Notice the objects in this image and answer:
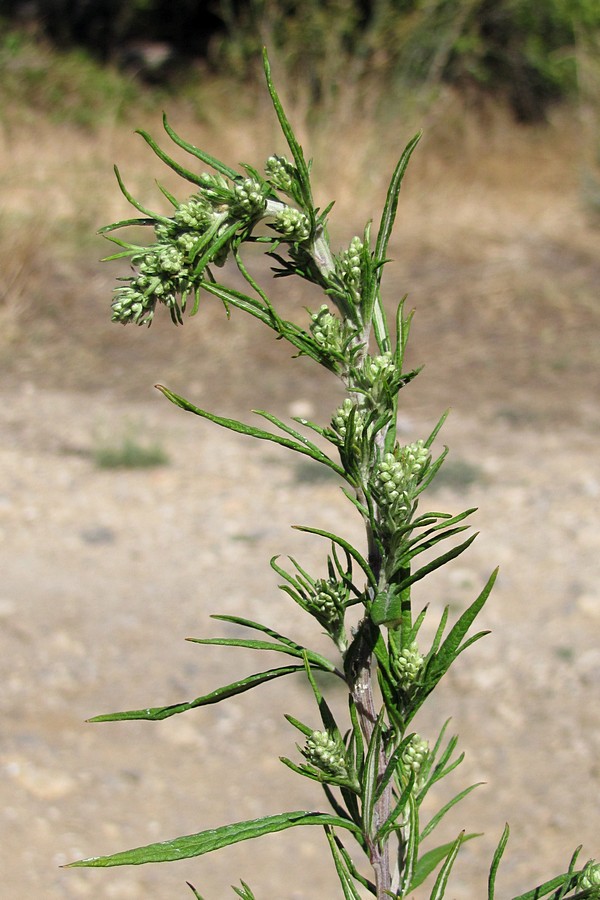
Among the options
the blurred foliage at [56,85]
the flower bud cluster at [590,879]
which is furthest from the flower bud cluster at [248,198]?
the blurred foliage at [56,85]

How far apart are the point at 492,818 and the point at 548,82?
9.51m

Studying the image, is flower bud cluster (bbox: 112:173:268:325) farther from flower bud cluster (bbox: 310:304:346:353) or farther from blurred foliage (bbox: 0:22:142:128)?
blurred foliage (bbox: 0:22:142:128)

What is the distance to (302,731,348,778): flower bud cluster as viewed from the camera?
2.62 feet

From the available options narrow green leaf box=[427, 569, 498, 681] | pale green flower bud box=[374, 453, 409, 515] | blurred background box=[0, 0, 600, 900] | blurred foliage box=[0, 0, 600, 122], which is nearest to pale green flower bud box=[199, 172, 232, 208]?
pale green flower bud box=[374, 453, 409, 515]

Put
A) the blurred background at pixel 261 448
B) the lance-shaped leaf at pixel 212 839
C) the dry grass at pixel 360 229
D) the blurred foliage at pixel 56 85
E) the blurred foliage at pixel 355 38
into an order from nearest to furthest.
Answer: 1. the lance-shaped leaf at pixel 212 839
2. the blurred background at pixel 261 448
3. the dry grass at pixel 360 229
4. the blurred foliage at pixel 355 38
5. the blurred foliage at pixel 56 85

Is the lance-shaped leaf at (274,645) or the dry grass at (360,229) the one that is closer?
the lance-shaped leaf at (274,645)

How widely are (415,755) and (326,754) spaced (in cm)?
9

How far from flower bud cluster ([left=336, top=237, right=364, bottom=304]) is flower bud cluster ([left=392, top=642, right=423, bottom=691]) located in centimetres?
26

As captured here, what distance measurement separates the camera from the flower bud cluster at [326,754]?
799mm

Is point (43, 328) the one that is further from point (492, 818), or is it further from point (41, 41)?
point (41, 41)

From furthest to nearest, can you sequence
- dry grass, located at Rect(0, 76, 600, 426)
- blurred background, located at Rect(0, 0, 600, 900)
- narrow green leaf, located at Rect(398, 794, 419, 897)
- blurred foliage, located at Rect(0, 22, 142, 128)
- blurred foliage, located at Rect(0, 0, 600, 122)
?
blurred foliage, located at Rect(0, 22, 142, 128)
blurred foliage, located at Rect(0, 0, 600, 122)
dry grass, located at Rect(0, 76, 600, 426)
blurred background, located at Rect(0, 0, 600, 900)
narrow green leaf, located at Rect(398, 794, 419, 897)

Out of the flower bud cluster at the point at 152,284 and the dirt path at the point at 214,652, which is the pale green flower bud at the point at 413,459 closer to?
the flower bud cluster at the point at 152,284

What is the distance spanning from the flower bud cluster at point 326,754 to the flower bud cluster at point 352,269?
13.1 inches

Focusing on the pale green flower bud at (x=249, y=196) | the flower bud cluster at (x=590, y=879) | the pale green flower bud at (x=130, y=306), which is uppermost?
the pale green flower bud at (x=249, y=196)
